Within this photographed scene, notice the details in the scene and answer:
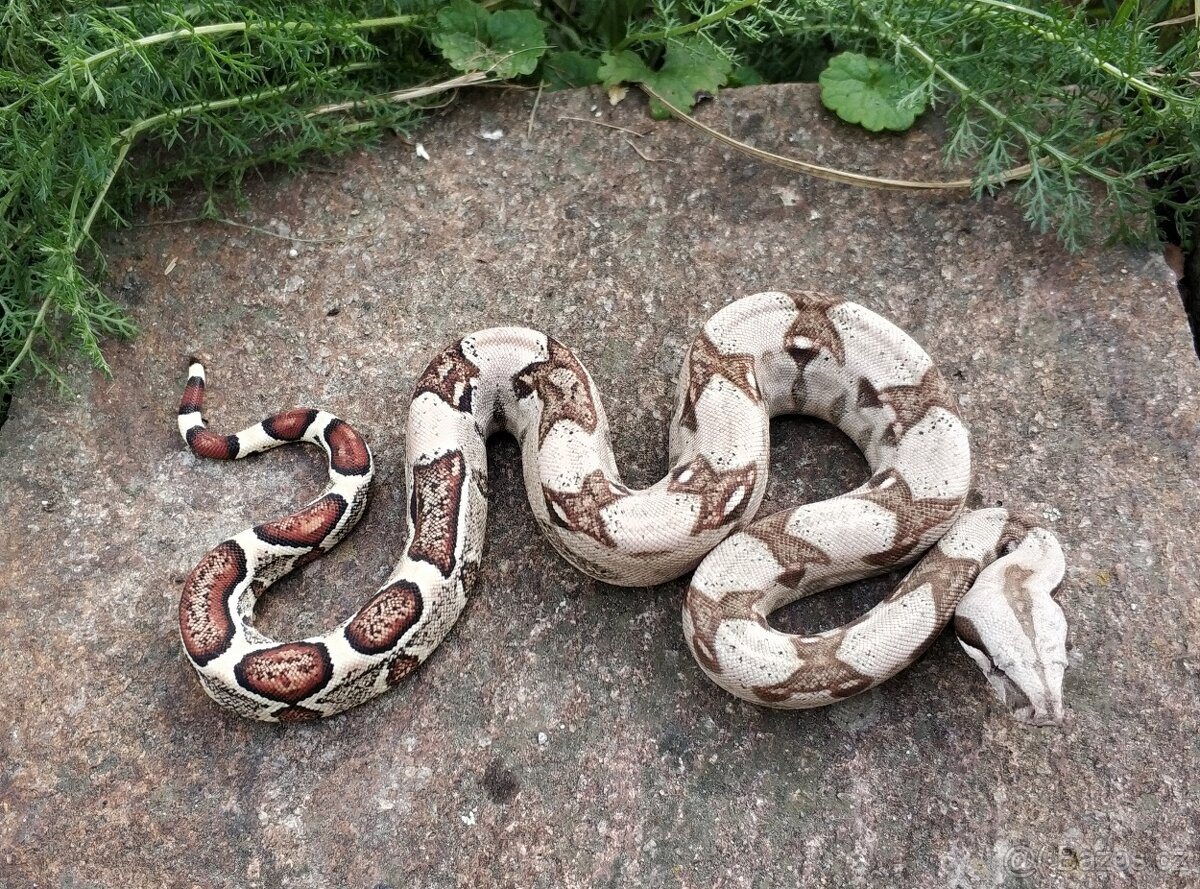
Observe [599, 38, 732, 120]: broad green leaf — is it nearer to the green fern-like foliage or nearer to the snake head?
the green fern-like foliage

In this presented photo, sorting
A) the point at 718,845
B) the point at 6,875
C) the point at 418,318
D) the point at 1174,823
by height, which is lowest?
the point at 6,875

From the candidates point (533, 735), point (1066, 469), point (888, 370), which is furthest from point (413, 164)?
point (1066, 469)

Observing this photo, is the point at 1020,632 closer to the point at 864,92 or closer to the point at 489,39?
the point at 864,92

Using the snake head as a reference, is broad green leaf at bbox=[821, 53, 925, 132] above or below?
above

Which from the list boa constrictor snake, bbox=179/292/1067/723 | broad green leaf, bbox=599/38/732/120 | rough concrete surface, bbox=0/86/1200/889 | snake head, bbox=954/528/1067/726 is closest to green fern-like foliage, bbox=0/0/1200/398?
broad green leaf, bbox=599/38/732/120

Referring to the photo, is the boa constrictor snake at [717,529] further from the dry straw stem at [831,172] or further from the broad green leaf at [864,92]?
the broad green leaf at [864,92]

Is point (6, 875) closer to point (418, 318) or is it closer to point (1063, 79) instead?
point (418, 318)

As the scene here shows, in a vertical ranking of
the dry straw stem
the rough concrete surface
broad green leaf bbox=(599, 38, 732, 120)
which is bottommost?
the rough concrete surface
